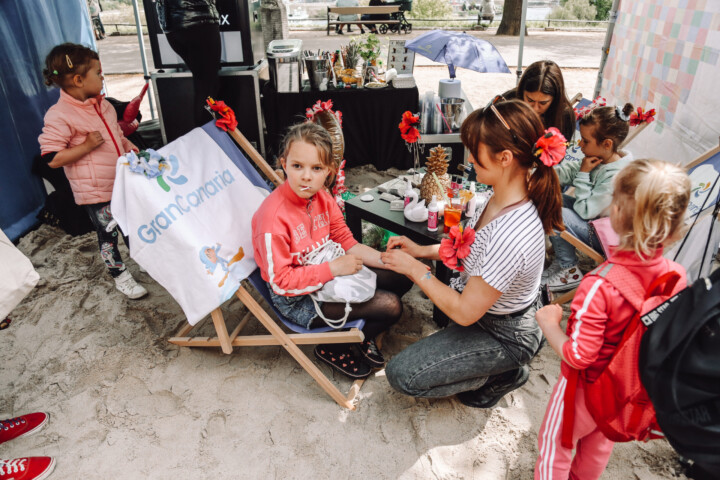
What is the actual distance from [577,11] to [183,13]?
2286 centimetres

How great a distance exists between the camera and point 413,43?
495cm

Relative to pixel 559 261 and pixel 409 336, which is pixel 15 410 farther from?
pixel 559 261

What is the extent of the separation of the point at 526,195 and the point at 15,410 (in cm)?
279

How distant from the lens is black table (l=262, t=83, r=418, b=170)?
16.9ft

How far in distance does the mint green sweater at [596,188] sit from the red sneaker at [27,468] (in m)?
3.34

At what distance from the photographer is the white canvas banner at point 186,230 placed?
2244 mm

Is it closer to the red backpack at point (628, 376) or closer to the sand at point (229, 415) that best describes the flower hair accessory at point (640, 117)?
the sand at point (229, 415)

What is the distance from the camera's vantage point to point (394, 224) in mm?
2867

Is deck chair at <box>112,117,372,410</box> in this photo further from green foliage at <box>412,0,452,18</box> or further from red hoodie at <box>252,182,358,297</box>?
green foliage at <box>412,0,452,18</box>

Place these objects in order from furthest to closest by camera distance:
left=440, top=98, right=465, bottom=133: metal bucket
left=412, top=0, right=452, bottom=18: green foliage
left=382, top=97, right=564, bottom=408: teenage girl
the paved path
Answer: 1. left=412, top=0, right=452, bottom=18: green foliage
2. the paved path
3. left=440, top=98, right=465, bottom=133: metal bucket
4. left=382, top=97, right=564, bottom=408: teenage girl

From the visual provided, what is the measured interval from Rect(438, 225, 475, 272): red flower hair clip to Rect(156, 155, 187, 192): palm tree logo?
4.68ft

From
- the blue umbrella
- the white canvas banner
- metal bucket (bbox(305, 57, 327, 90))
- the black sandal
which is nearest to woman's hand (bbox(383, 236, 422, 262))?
the black sandal

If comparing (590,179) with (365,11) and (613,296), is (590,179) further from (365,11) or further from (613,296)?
(365,11)

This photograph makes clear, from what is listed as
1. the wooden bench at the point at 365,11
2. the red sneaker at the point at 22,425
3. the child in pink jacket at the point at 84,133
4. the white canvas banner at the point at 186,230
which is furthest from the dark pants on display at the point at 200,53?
the wooden bench at the point at 365,11
